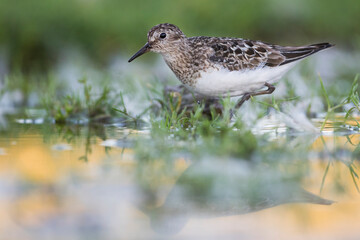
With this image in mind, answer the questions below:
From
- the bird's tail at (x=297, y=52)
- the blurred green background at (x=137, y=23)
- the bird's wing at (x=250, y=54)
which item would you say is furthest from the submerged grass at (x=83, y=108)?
the blurred green background at (x=137, y=23)

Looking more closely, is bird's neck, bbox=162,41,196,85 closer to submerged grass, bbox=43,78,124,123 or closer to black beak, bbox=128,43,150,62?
black beak, bbox=128,43,150,62

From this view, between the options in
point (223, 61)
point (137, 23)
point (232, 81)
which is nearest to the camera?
point (232, 81)

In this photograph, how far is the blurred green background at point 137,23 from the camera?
11.3 metres

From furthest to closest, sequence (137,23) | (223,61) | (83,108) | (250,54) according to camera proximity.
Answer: (137,23)
(83,108)
(250,54)
(223,61)

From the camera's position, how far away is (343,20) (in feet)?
42.3

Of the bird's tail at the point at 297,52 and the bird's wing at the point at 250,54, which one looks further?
the bird's tail at the point at 297,52

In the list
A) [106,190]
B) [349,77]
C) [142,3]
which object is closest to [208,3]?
[142,3]

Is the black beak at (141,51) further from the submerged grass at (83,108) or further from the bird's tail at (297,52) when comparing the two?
the bird's tail at (297,52)

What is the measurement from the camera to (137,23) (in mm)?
12133

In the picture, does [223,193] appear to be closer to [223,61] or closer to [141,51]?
[223,61]

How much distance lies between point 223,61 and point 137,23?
6.23 meters

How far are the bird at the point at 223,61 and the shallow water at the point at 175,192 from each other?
1158 mm

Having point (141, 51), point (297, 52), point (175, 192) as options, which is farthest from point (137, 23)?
point (175, 192)

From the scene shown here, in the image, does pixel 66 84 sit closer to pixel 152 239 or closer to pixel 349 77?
pixel 349 77
